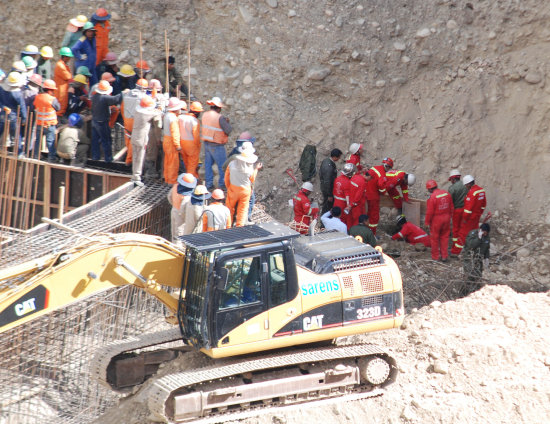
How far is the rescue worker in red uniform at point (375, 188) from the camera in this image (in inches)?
675

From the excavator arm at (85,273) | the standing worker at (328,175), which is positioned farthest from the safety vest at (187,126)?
the excavator arm at (85,273)

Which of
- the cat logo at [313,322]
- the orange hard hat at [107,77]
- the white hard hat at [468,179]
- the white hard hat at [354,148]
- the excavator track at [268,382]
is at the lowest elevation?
the excavator track at [268,382]

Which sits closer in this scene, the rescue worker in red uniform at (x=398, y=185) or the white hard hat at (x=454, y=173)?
the white hard hat at (x=454, y=173)

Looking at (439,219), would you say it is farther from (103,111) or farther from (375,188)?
(103,111)

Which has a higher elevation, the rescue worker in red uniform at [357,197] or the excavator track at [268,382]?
the rescue worker in red uniform at [357,197]

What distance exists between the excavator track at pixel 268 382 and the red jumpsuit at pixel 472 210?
21.0 ft

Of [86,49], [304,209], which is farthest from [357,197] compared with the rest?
[86,49]

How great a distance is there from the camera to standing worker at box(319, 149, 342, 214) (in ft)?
58.0

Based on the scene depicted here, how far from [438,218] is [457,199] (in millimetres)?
660

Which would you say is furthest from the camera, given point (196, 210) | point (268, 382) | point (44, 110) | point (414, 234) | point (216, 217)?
point (414, 234)

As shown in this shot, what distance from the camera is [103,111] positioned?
16406 millimetres

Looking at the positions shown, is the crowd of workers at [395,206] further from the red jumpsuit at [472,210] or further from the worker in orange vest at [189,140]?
the worker in orange vest at [189,140]

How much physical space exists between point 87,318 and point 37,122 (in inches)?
169

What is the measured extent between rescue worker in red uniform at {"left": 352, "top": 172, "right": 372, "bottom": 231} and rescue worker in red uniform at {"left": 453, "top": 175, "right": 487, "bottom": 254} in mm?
1848
